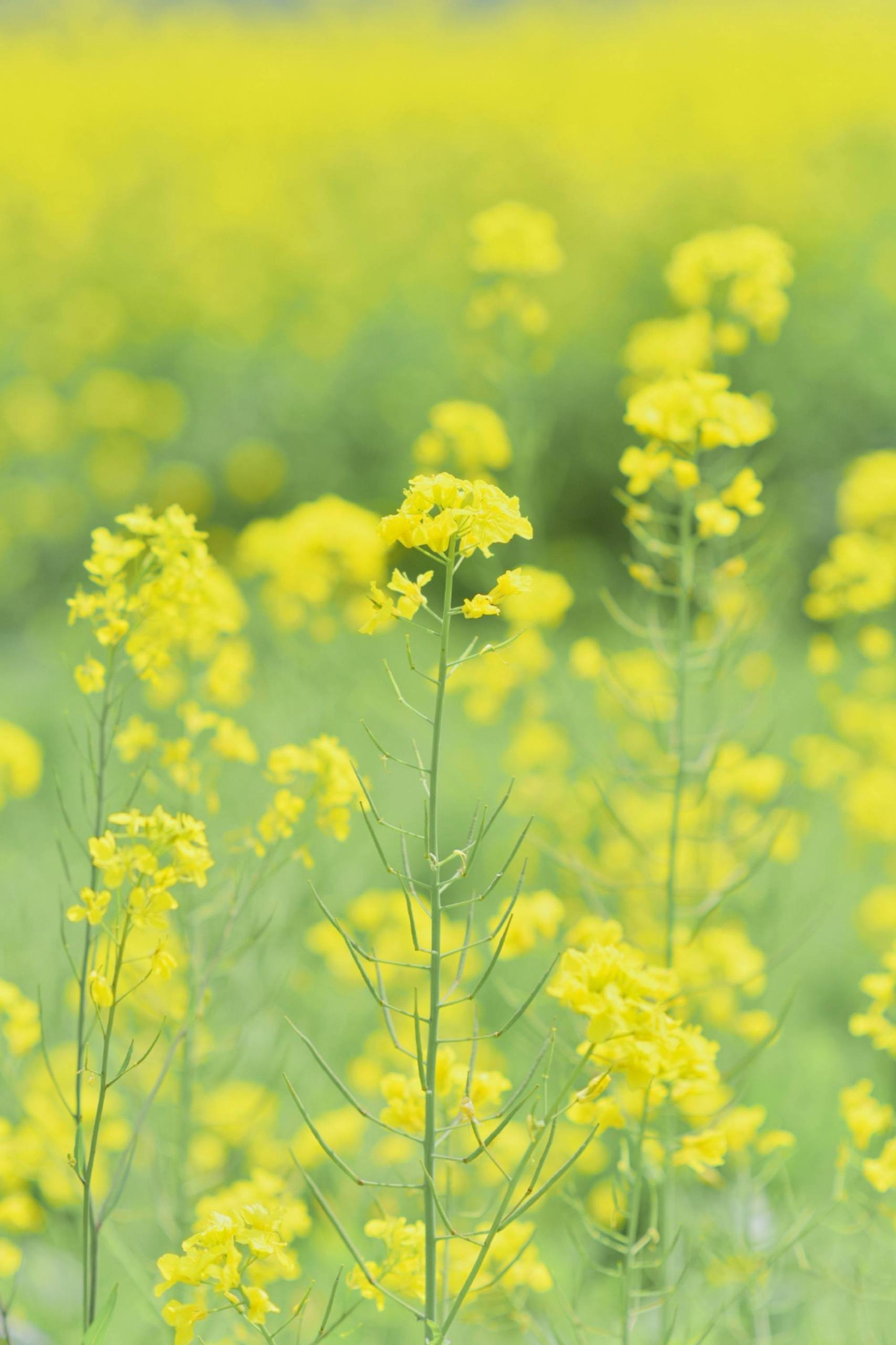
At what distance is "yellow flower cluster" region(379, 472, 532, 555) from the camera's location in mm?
1156

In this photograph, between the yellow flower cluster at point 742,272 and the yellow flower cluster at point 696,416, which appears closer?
the yellow flower cluster at point 696,416

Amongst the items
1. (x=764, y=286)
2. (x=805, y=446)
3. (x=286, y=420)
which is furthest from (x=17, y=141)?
(x=764, y=286)

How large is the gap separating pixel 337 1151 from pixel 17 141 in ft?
41.2

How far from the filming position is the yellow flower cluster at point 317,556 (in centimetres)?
272

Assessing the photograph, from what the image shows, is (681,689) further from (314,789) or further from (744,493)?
(314,789)

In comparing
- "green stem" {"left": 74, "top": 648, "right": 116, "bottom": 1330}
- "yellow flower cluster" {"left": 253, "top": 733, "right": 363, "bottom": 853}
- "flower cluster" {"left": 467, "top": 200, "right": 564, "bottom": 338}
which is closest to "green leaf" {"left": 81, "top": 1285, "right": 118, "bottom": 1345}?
"green stem" {"left": 74, "top": 648, "right": 116, "bottom": 1330}

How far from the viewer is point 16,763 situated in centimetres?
263

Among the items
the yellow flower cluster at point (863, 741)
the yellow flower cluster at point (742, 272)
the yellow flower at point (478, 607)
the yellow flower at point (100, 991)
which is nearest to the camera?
the yellow flower at point (478, 607)

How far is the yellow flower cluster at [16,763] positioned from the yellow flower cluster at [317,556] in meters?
0.58

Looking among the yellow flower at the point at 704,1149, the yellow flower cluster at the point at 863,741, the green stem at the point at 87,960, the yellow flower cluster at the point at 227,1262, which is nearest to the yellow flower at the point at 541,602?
the yellow flower cluster at the point at 863,741

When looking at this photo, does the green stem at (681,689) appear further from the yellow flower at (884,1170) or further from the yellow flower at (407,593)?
the yellow flower at (407,593)

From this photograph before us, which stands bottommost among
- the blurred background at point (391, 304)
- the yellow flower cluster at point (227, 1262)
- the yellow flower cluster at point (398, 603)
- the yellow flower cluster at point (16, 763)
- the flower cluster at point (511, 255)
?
the yellow flower cluster at point (227, 1262)

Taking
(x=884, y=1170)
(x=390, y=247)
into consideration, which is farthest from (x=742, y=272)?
(x=390, y=247)

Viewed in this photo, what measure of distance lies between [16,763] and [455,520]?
173cm
